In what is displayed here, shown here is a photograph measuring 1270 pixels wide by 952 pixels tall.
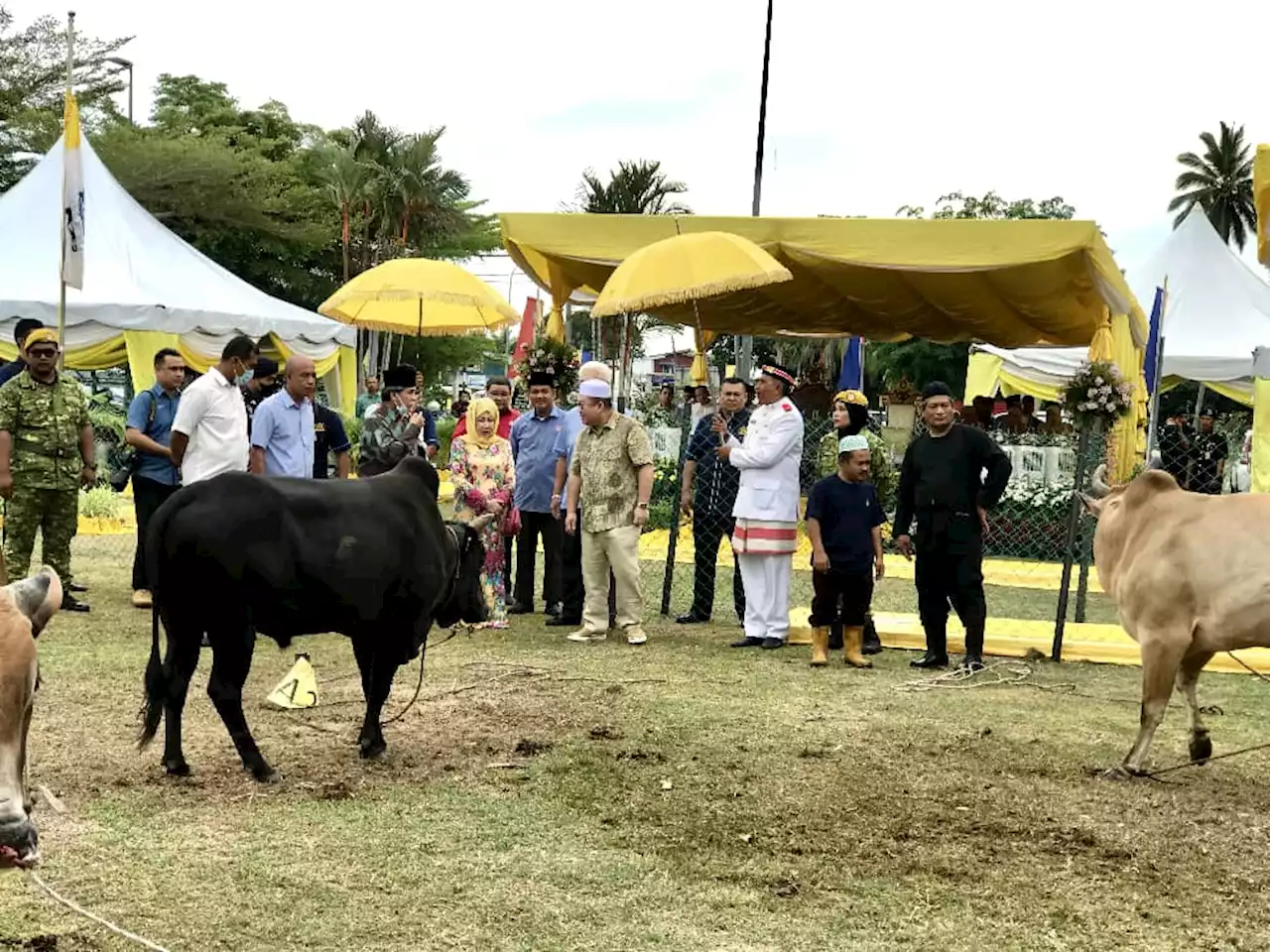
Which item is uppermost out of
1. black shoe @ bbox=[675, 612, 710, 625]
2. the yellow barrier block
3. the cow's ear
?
the cow's ear

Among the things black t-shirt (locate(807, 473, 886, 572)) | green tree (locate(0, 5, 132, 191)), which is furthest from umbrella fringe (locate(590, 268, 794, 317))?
green tree (locate(0, 5, 132, 191))

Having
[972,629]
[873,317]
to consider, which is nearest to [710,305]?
[873,317]

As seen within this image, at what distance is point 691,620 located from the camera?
33.5ft

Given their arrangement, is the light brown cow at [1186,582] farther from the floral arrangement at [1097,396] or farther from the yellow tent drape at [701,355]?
the yellow tent drape at [701,355]

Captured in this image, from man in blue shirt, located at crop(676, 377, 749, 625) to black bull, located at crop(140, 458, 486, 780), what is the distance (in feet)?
14.4

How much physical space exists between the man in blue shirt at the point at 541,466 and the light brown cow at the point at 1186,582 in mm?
4867

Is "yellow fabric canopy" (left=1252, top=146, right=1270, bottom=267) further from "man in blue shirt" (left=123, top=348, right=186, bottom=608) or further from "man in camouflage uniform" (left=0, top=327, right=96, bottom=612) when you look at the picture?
"man in camouflage uniform" (left=0, top=327, right=96, bottom=612)

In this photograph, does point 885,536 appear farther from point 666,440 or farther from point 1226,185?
point 1226,185

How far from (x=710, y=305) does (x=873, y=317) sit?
176 centimetres

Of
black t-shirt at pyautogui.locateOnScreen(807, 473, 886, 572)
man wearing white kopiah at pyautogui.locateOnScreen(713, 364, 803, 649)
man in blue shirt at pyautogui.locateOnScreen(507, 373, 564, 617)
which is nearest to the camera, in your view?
black t-shirt at pyautogui.locateOnScreen(807, 473, 886, 572)

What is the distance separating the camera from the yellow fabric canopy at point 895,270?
9.74 metres

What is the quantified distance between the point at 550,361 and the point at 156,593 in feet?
17.2

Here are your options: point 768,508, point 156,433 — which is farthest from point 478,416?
point 156,433

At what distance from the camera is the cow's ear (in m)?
3.05
